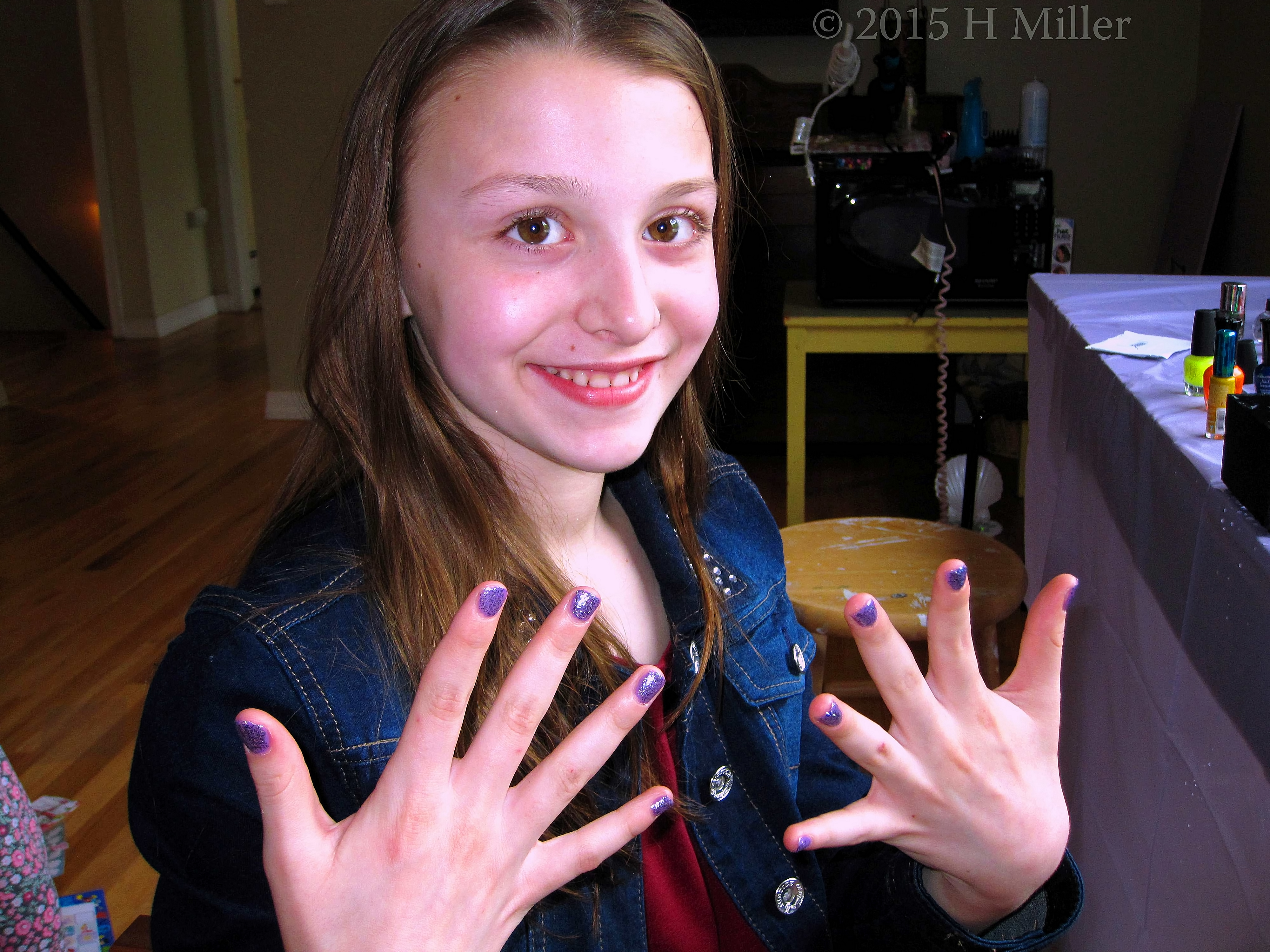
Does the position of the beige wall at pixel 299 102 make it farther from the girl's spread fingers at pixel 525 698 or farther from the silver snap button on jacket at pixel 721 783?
the girl's spread fingers at pixel 525 698

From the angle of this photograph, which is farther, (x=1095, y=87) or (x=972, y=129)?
(x=1095, y=87)

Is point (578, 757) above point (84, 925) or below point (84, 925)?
above

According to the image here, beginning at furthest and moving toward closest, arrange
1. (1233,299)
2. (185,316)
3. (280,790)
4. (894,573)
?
(185,316), (894,573), (1233,299), (280,790)

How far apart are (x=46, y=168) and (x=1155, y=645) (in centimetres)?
638

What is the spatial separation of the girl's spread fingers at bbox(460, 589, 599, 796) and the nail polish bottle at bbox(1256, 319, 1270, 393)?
32.3 inches

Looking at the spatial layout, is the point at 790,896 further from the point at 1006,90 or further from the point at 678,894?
the point at 1006,90

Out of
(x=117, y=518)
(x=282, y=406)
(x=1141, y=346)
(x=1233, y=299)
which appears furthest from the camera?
(x=282, y=406)

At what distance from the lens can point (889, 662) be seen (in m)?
0.65

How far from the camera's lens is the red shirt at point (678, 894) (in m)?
0.89

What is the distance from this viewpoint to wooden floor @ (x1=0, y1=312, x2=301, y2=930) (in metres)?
2.15

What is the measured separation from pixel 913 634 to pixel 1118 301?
2.13ft

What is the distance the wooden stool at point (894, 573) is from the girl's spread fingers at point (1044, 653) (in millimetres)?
847

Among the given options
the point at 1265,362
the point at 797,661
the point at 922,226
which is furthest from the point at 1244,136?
the point at 797,661

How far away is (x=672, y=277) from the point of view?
825mm
